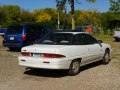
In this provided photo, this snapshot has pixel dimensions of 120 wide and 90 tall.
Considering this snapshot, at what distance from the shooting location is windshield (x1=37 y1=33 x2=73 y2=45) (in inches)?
428

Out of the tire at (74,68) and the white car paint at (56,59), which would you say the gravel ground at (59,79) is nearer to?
the tire at (74,68)

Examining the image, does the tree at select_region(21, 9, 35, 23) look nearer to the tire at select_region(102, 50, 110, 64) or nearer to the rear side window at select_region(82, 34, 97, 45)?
the tire at select_region(102, 50, 110, 64)

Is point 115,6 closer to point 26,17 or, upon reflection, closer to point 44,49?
point 44,49

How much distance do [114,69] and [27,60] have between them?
348 centimetres

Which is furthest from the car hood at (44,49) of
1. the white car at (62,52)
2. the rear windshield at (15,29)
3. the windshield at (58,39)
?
the rear windshield at (15,29)

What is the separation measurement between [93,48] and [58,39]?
149 cm

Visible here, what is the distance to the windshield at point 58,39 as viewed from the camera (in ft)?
35.6

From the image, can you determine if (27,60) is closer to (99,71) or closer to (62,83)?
(62,83)

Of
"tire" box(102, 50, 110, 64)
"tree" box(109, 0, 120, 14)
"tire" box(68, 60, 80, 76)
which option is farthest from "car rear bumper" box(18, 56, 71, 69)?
"tree" box(109, 0, 120, 14)

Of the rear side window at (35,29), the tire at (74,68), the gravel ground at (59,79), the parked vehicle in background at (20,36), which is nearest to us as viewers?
the gravel ground at (59,79)

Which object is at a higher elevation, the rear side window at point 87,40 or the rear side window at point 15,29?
the rear side window at point 15,29

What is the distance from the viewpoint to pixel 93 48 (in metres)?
11.8

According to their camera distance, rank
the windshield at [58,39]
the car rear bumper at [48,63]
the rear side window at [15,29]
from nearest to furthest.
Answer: the car rear bumper at [48,63], the windshield at [58,39], the rear side window at [15,29]

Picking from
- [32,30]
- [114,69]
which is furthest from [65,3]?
[114,69]
